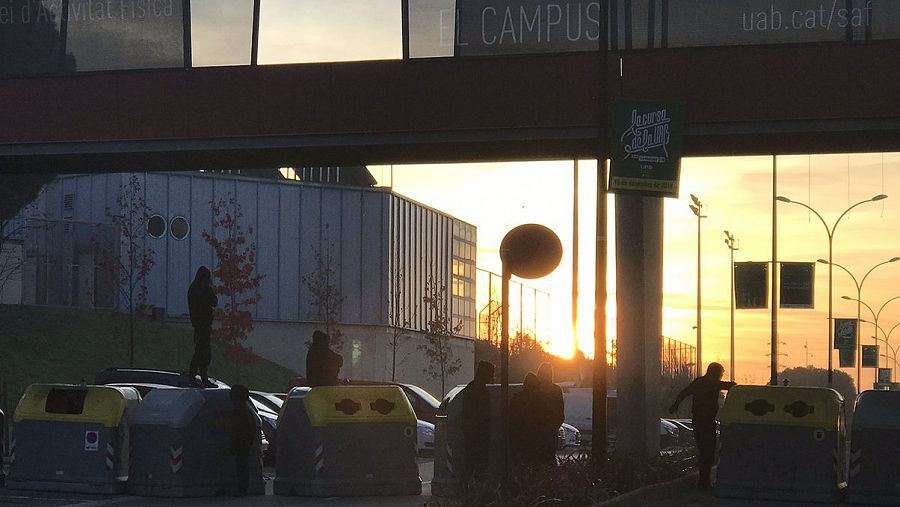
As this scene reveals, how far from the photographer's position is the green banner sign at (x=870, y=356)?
279 ft

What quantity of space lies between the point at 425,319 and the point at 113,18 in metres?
63.2

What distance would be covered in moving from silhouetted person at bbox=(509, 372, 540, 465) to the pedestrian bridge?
640 centimetres

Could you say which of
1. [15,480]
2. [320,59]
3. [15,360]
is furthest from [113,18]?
[15,360]

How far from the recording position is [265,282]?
3051 inches

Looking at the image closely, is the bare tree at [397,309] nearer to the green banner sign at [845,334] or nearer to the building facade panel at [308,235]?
the building facade panel at [308,235]

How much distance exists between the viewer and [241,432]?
18234mm

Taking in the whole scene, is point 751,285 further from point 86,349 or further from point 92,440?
point 92,440

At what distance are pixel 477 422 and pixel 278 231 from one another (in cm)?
6108

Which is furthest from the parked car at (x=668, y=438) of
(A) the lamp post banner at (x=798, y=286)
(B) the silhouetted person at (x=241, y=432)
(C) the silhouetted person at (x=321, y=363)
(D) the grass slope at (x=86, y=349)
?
(B) the silhouetted person at (x=241, y=432)

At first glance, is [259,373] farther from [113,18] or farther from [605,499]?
[605,499]

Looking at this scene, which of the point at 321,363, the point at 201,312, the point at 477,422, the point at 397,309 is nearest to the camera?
the point at 477,422

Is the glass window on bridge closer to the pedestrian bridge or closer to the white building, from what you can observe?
the pedestrian bridge

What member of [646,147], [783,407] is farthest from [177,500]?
[783,407]

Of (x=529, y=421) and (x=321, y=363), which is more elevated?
(x=321, y=363)
